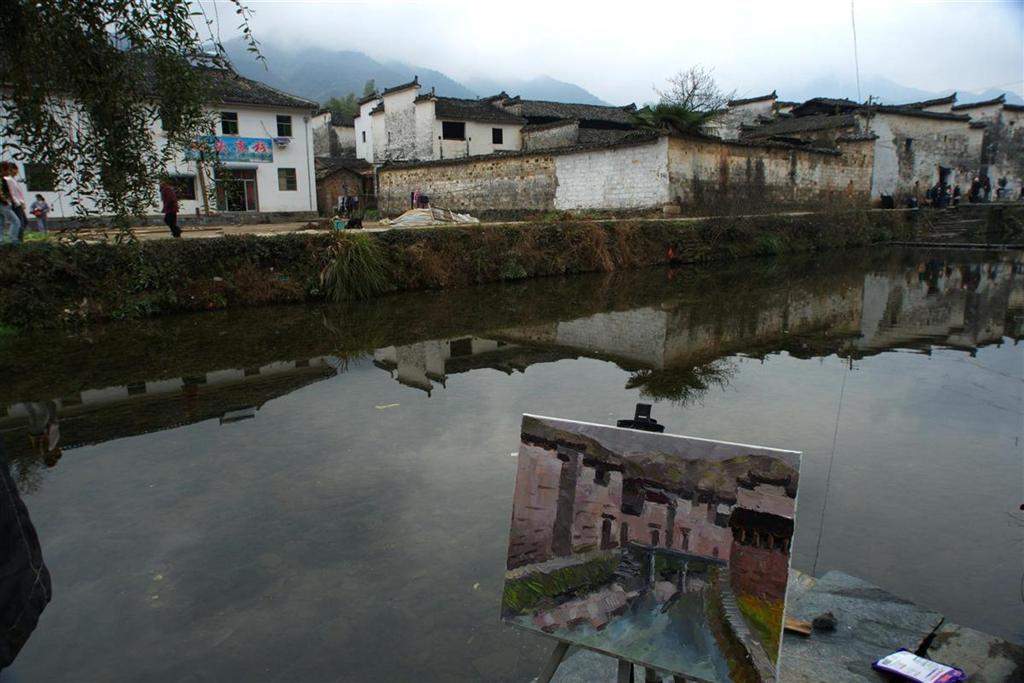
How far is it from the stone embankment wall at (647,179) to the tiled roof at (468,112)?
586 centimetres

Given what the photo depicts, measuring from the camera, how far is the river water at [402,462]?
3.30 metres

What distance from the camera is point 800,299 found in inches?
548

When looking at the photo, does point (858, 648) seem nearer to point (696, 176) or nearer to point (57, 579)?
point (57, 579)

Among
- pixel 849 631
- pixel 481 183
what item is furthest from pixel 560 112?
pixel 849 631

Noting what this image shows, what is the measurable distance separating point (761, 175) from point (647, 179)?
6.25m

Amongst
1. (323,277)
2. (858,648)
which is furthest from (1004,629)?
→ (323,277)

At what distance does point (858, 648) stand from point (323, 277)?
40.7ft

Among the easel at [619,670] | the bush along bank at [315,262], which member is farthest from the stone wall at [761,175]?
the easel at [619,670]

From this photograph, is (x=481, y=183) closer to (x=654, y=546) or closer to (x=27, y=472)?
(x=27, y=472)

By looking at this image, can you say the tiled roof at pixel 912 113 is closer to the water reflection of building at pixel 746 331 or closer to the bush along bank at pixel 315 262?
the bush along bank at pixel 315 262

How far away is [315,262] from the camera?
45.1 feet

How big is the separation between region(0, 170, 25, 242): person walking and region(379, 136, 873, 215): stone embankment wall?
57.3 feet

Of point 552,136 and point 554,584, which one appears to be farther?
point 552,136

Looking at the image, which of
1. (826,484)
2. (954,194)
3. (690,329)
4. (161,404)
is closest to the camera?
(826,484)
